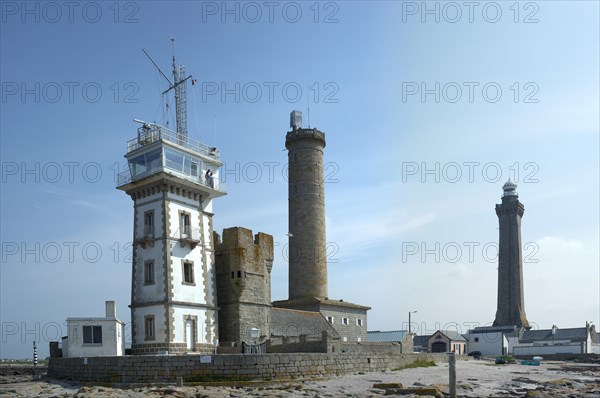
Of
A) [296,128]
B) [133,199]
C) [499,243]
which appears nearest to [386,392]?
[133,199]

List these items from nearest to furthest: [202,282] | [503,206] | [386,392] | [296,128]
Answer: [386,392] → [202,282] → [296,128] → [503,206]

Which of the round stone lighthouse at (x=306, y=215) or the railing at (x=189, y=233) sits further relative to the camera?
the round stone lighthouse at (x=306, y=215)

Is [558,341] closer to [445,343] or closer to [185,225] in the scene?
[445,343]

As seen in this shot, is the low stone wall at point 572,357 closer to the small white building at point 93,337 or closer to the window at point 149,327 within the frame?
the window at point 149,327

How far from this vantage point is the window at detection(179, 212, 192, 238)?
118ft

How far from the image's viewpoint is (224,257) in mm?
38281

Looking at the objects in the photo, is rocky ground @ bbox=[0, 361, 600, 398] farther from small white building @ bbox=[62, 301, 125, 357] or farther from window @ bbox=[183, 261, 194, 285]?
window @ bbox=[183, 261, 194, 285]

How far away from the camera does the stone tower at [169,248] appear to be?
112 feet

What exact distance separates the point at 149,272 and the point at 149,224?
2.91 metres

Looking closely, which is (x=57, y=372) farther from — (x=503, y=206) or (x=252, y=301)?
(x=503, y=206)

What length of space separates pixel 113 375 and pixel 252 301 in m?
10.8

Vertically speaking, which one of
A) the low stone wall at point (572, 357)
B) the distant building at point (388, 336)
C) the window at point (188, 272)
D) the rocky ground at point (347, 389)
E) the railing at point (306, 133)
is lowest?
the low stone wall at point (572, 357)

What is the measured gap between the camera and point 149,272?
3522cm

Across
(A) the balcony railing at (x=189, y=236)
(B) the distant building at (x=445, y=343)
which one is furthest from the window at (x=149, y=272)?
(B) the distant building at (x=445, y=343)
